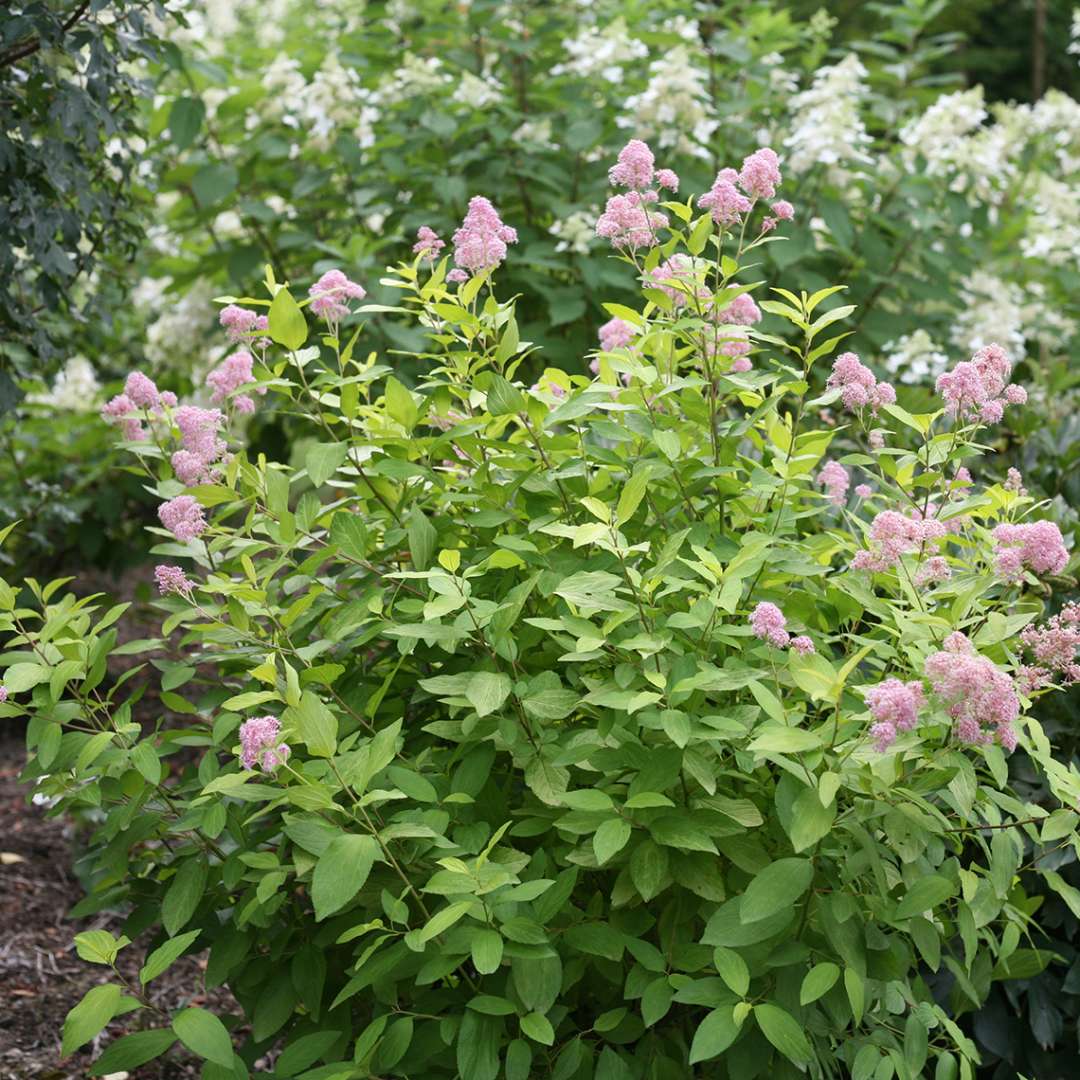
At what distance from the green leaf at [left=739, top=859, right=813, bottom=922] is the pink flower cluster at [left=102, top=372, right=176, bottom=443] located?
1224mm

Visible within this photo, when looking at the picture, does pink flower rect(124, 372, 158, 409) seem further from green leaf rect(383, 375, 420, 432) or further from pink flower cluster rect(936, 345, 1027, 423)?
pink flower cluster rect(936, 345, 1027, 423)

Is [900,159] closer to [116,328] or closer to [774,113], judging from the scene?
[774,113]

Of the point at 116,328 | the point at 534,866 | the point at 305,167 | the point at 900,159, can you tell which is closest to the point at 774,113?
the point at 900,159

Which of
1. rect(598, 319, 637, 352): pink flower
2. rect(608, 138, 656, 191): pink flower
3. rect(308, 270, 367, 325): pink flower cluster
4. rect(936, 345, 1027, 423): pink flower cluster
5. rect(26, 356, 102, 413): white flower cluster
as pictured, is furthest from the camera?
rect(26, 356, 102, 413): white flower cluster

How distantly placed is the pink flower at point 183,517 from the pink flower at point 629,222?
75 cm

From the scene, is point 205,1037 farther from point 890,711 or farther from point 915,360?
point 915,360

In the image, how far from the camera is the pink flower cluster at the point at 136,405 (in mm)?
2119

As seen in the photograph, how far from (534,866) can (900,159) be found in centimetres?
427

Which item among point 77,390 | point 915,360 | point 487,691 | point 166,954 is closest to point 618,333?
point 487,691

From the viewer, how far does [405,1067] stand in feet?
6.28

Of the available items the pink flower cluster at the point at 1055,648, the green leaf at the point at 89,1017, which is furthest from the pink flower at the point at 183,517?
the pink flower cluster at the point at 1055,648

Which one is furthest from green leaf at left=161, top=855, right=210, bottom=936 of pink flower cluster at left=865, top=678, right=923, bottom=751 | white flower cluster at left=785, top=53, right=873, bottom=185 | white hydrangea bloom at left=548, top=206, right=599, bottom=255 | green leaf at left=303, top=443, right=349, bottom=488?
white flower cluster at left=785, top=53, right=873, bottom=185

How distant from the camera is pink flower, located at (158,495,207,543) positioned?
188cm

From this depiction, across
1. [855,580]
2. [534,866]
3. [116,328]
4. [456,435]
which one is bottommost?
[116,328]
